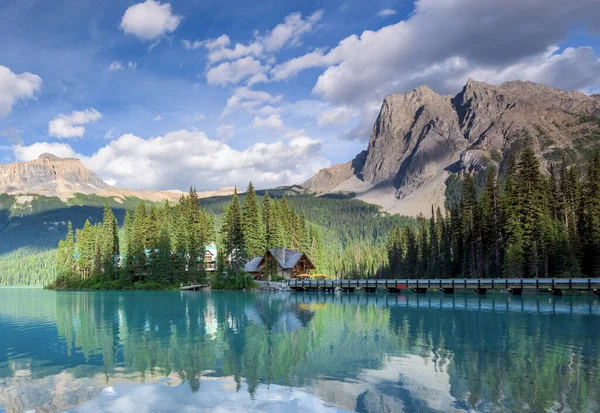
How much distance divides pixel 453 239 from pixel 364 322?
216 ft

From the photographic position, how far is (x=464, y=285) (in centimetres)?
6544

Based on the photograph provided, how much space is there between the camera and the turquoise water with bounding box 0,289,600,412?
15.6 m

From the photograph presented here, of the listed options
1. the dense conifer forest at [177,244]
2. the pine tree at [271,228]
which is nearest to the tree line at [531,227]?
the pine tree at [271,228]

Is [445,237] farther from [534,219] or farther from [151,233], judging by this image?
[151,233]

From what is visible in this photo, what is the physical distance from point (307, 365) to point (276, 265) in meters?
71.2

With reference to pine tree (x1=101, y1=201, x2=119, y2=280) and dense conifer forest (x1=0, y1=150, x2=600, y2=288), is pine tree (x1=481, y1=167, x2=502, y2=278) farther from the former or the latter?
pine tree (x1=101, y1=201, x2=119, y2=280)

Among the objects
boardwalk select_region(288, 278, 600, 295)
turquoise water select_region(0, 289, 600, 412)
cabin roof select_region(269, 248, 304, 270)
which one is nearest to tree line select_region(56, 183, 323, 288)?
cabin roof select_region(269, 248, 304, 270)

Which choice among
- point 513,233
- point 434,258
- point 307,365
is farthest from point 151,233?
Answer: point 307,365

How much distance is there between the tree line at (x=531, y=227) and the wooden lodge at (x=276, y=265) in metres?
31.5

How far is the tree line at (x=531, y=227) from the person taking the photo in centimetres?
6381

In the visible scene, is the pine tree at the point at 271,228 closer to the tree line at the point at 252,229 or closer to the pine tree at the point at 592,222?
the tree line at the point at 252,229

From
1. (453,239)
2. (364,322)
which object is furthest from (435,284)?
(364,322)

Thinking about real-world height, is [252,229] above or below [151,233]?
below

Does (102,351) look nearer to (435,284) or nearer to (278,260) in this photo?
(435,284)
